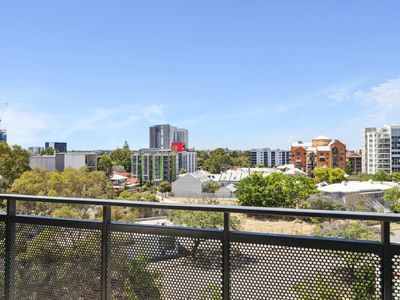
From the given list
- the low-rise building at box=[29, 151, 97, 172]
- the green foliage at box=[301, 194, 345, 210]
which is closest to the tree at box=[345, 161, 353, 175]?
the green foliage at box=[301, 194, 345, 210]

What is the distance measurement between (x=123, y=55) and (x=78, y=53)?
16.8 ft

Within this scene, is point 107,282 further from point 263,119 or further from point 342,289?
point 263,119

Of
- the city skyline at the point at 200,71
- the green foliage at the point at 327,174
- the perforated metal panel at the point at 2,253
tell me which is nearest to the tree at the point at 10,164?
the city skyline at the point at 200,71

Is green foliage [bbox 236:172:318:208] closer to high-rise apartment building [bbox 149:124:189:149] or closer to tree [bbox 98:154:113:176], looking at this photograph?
tree [bbox 98:154:113:176]

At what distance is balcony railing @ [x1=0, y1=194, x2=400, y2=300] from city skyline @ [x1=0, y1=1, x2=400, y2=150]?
42.7 ft

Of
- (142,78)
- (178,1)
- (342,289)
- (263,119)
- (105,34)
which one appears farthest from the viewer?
(263,119)

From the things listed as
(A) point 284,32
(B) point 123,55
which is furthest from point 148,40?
(A) point 284,32

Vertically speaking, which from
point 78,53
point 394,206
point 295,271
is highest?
point 78,53

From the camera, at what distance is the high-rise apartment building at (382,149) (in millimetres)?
30031

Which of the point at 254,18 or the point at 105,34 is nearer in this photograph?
the point at 254,18

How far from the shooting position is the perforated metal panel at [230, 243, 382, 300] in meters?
1.16

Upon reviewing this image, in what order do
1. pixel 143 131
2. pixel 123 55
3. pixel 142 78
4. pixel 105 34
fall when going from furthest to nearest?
pixel 143 131, pixel 142 78, pixel 123 55, pixel 105 34

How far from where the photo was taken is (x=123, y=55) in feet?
104

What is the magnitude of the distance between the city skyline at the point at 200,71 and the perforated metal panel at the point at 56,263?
13012 millimetres
